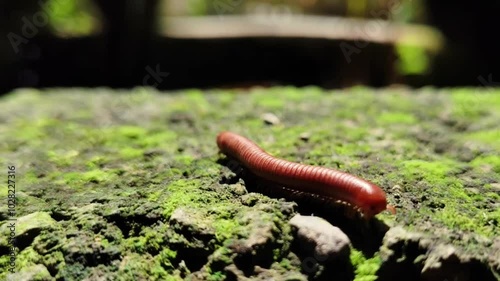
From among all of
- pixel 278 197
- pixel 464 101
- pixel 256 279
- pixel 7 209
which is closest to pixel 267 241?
pixel 256 279

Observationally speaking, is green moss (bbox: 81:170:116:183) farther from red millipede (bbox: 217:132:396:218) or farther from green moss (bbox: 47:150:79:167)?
red millipede (bbox: 217:132:396:218)

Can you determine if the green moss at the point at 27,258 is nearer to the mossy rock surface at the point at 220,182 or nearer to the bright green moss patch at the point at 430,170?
the mossy rock surface at the point at 220,182

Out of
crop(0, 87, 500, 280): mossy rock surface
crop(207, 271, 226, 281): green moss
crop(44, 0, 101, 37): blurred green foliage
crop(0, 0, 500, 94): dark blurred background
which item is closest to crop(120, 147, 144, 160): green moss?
crop(0, 87, 500, 280): mossy rock surface

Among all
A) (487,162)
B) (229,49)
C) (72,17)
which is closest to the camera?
(487,162)

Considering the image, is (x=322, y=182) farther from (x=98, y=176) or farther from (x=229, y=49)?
(x=229, y=49)

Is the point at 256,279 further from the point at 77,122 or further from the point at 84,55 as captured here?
the point at 84,55

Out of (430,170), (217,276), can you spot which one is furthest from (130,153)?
(430,170)
